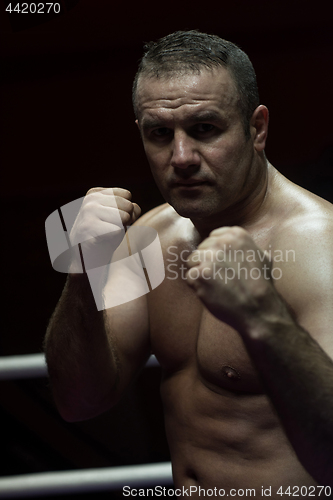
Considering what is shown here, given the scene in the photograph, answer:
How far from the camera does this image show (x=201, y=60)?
2.89 feet

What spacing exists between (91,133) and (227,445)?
1021 mm

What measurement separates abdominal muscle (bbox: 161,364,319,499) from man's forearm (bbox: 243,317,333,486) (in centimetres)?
26

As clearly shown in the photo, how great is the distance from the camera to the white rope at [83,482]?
110cm

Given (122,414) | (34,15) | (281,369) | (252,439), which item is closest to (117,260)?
(252,439)

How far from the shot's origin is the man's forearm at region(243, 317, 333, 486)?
60 cm

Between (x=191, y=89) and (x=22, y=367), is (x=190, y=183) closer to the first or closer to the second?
(x=191, y=89)

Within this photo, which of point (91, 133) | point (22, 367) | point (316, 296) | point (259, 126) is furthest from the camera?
point (91, 133)

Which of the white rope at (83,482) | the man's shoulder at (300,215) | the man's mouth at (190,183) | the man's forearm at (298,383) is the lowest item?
the white rope at (83,482)

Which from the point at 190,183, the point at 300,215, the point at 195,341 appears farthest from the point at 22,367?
the point at 300,215

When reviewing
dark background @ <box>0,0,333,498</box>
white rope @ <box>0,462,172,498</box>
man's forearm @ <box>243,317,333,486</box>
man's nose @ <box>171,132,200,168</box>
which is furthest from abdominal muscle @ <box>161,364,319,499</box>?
dark background @ <box>0,0,333,498</box>

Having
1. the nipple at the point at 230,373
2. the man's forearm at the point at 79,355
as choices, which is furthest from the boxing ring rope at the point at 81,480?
the nipple at the point at 230,373

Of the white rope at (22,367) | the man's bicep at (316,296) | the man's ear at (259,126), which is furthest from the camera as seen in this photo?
the white rope at (22,367)

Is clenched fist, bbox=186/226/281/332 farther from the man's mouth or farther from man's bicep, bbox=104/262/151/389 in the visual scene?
man's bicep, bbox=104/262/151/389

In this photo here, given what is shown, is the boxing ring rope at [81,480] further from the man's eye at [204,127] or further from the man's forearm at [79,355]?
the man's eye at [204,127]
